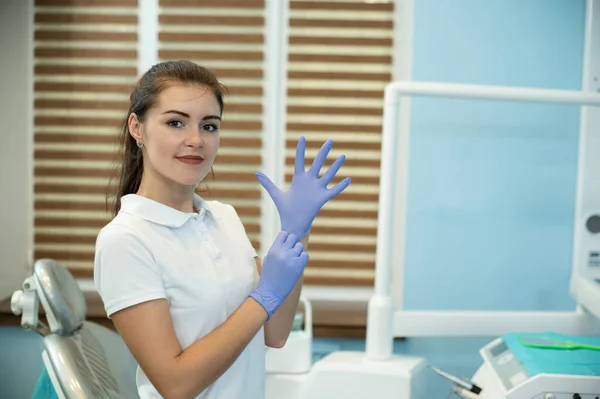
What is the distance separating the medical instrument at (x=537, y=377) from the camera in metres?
1.36

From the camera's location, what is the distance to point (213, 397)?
1108 millimetres

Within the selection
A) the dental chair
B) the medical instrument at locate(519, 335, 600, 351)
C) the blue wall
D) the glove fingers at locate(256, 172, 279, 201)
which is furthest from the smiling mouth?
the blue wall

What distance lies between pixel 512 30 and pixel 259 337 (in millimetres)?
1580

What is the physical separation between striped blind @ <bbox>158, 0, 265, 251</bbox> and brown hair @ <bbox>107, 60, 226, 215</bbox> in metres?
1.29

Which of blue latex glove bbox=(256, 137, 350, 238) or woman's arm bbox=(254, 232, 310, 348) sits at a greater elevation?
blue latex glove bbox=(256, 137, 350, 238)

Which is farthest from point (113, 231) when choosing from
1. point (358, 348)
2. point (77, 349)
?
point (358, 348)

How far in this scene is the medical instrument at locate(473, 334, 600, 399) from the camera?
1.36 m

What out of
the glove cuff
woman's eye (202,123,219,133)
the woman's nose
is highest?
woman's eye (202,123,219,133)

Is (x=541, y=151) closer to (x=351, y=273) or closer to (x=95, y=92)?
(x=351, y=273)

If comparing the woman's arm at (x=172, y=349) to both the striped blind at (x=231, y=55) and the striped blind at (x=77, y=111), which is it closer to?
the striped blind at (x=231, y=55)

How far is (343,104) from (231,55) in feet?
1.51

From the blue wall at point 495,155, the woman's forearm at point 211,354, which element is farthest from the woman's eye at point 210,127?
the blue wall at point 495,155

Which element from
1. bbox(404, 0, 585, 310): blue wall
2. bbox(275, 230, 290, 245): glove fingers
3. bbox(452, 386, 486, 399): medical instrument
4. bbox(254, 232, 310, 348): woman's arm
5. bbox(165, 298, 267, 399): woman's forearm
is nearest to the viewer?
bbox(165, 298, 267, 399): woman's forearm

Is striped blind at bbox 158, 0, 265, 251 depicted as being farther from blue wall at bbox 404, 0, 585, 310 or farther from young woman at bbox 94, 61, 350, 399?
young woman at bbox 94, 61, 350, 399
